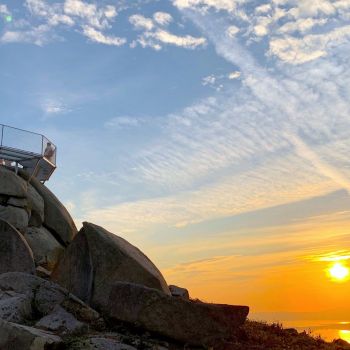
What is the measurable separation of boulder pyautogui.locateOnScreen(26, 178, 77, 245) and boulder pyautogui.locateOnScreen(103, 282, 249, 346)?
17.2 m

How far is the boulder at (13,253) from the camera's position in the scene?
23016mm

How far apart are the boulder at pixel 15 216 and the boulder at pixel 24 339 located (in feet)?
55.8

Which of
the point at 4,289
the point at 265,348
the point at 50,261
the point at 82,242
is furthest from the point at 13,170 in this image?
the point at 265,348

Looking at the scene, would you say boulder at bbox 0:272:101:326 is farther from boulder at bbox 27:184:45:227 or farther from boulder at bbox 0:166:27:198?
boulder at bbox 27:184:45:227

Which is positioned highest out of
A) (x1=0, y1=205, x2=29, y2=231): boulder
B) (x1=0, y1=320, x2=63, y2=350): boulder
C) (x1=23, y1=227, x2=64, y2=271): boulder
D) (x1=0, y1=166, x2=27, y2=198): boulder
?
(x1=0, y1=166, x2=27, y2=198): boulder

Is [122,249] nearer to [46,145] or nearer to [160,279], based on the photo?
[160,279]

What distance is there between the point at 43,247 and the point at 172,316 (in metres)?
15.8

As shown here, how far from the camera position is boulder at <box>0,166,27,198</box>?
31523 millimetres

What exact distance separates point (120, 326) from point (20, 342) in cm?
369

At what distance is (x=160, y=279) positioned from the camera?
20531 millimetres

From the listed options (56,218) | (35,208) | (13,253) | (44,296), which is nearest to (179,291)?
(13,253)

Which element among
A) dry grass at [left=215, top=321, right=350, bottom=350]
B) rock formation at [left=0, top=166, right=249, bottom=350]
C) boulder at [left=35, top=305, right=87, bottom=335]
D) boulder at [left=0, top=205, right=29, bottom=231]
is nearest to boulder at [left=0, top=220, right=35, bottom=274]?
rock formation at [left=0, top=166, right=249, bottom=350]

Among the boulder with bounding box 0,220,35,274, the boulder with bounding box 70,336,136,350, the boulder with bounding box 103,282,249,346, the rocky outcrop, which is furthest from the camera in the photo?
the rocky outcrop

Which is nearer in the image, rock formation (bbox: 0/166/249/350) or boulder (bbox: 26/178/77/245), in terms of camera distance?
rock formation (bbox: 0/166/249/350)
